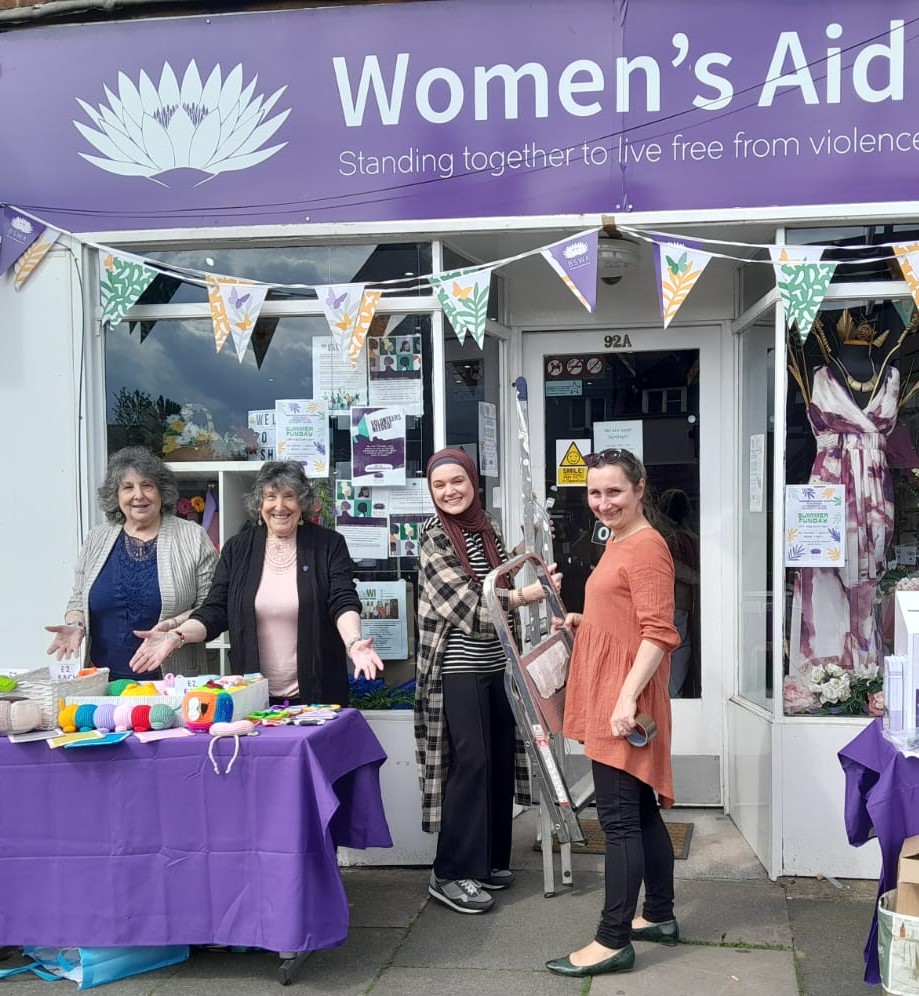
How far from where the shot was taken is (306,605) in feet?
13.8

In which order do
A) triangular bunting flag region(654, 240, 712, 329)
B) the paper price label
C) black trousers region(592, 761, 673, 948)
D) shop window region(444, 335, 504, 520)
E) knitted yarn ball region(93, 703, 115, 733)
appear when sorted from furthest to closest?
shop window region(444, 335, 504, 520) → triangular bunting flag region(654, 240, 712, 329) → the paper price label → knitted yarn ball region(93, 703, 115, 733) → black trousers region(592, 761, 673, 948)

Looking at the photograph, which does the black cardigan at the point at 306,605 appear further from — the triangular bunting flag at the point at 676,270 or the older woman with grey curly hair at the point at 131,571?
the triangular bunting flag at the point at 676,270

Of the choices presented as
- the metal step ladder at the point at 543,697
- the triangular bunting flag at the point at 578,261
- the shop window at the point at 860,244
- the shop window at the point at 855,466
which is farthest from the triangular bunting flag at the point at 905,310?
the metal step ladder at the point at 543,697

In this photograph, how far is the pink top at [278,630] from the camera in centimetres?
424

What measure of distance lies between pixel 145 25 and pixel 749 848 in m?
4.85

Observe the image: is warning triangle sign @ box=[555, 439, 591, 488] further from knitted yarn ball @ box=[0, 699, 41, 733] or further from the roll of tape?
knitted yarn ball @ box=[0, 699, 41, 733]

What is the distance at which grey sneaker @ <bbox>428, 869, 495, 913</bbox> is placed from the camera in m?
4.22

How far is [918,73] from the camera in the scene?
462 centimetres

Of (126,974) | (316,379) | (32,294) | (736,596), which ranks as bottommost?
(126,974)

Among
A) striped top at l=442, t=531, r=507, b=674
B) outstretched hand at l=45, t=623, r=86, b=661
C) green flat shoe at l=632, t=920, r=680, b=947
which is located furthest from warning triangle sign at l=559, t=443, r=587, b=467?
outstretched hand at l=45, t=623, r=86, b=661

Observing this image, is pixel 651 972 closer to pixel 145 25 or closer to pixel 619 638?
pixel 619 638

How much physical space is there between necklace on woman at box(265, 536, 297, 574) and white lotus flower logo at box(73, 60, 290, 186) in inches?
74.6

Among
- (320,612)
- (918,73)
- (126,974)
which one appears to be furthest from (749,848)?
(918,73)

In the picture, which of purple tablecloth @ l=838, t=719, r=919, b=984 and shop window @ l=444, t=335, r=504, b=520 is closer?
purple tablecloth @ l=838, t=719, r=919, b=984
